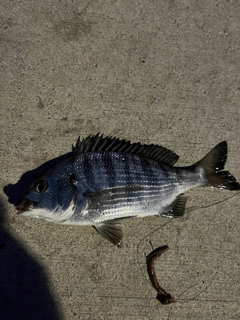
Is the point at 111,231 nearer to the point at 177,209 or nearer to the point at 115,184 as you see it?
the point at 115,184

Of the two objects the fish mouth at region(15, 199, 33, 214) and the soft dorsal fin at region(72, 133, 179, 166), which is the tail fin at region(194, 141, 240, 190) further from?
the fish mouth at region(15, 199, 33, 214)

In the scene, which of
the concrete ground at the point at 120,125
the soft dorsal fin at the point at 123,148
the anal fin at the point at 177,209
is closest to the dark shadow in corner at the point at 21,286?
the concrete ground at the point at 120,125

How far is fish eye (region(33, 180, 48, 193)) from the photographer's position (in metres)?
2.75

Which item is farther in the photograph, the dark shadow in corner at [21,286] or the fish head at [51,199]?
the dark shadow in corner at [21,286]

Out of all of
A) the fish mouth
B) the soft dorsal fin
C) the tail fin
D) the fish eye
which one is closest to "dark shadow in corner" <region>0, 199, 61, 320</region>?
the fish mouth

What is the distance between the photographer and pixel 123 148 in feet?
9.98

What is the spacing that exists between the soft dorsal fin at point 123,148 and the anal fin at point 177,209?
348 mm

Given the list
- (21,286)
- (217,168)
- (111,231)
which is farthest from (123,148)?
(21,286)

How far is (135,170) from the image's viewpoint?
2.96 m

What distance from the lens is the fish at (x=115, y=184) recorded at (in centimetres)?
276

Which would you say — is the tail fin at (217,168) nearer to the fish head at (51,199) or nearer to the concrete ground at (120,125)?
the concrete ground at (120,125)

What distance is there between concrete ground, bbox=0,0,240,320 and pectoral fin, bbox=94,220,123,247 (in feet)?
0.65

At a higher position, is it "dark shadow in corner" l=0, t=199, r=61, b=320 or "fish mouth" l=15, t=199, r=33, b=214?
"fish mouth" l=15, t=199, r=33, b=214

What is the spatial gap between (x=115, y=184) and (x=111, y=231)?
0.43 meters
